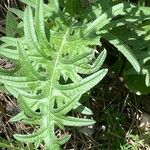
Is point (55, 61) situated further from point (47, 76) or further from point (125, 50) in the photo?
point (125, 50)

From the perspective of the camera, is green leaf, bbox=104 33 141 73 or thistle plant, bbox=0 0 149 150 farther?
green leaf, bbox=104 33 141 73

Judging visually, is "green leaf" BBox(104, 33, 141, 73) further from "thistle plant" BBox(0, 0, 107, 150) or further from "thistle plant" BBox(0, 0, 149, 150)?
"thistle plant" BBox(0, 0, 107, 150)

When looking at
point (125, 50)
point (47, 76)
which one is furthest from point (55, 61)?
point (125, 50)

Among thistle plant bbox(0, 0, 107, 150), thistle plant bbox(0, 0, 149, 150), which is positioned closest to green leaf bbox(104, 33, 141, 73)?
thistle plant bbox(0, 0, 149, 150)

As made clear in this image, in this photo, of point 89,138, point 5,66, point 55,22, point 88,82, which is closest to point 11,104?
point 5,66

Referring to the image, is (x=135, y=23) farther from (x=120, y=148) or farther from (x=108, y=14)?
(x=120, y=148)

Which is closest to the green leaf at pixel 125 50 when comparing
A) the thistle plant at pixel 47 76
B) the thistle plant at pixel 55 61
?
the thistle plant at pixel 55 61

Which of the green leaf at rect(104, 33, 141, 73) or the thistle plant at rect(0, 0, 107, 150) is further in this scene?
the green leaf at rect(104, 33, 141, 73)

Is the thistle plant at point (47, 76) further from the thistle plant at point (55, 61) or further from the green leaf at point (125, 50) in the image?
the green leaf at point (125, 50)

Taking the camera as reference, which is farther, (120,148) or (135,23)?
(120,148)

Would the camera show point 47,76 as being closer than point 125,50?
Yes

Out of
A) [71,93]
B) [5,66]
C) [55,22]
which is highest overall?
[55,22]
